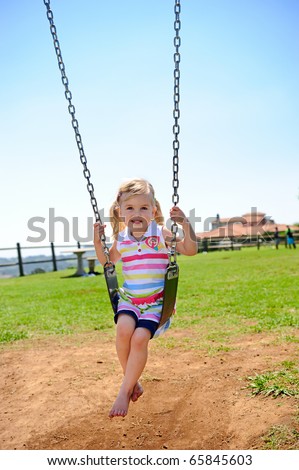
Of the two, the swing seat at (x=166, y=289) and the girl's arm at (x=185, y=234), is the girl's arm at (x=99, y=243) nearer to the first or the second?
the swing seat at (x=166, y=289)

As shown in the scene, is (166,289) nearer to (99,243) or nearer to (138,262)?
(138,262)

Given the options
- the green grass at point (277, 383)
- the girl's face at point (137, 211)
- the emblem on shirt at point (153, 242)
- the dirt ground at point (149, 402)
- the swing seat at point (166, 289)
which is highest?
the girl's face at point (137, 211)

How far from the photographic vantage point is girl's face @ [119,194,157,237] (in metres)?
3.16

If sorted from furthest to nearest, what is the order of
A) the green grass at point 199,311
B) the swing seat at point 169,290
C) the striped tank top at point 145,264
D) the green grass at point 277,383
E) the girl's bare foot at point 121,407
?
1. the green grass at point 199,311
2. the green grass at point 277,383
3. the striped tank top at point 145,264
4. the swing seat at point 169,290
5. the girl's bare foot at point 121,407

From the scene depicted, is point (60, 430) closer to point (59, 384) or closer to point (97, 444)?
point (97, 444)

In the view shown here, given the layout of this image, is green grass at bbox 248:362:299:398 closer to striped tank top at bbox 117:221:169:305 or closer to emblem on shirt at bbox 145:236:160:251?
striped tank top at bbox 117:221:169:305

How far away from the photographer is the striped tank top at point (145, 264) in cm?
313

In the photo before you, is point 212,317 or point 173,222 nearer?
point 173,222

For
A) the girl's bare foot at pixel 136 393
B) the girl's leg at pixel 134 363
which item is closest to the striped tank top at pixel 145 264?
the girl's leg at pixel 134 363

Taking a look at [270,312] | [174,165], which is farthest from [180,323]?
[174,165]

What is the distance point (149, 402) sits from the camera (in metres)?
3.83

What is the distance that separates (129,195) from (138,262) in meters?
0.46

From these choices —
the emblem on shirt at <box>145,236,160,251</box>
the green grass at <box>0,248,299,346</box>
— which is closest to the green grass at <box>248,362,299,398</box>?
the green grass at <box>0,248,299,346</box>

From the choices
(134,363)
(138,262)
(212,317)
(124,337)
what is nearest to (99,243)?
(138,262)
